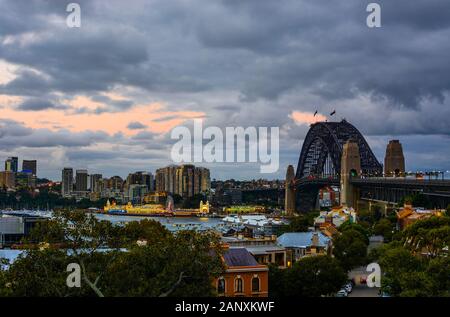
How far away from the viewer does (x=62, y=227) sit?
19.2 metres

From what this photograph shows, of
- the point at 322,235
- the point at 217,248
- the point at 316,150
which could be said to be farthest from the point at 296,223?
the point at 316,150

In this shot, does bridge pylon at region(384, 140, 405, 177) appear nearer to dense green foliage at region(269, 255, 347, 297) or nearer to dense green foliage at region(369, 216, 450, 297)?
dense green foliage at region(369, 216, 450, 297)

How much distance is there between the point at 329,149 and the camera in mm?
134125

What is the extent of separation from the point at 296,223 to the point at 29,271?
52208 millimetres

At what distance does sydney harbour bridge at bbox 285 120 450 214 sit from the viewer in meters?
79.6

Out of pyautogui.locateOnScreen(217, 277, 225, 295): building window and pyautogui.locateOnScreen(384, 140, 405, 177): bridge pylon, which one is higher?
pyautogui.locateOnScreen(384, 140, 405, 177): bridge pylon

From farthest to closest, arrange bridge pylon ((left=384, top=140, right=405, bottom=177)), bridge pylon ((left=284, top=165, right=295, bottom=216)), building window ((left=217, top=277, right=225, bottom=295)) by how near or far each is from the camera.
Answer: bridge pylon ((left=284, top=165, right=295, bottom=216)) → bridge pylon ((left=384, top=140, right=405, bottom=177)) → building window ((left=217, top=277, right=225, bottom=295))

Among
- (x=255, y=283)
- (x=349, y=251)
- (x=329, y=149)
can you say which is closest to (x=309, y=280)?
(x=255, y=283)

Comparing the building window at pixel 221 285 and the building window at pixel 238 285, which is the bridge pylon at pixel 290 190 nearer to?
the building window at pixel 238 285

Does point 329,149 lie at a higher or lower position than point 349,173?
higher

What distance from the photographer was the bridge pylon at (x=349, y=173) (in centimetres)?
9925

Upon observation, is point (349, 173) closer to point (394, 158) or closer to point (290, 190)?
point (394, 158)

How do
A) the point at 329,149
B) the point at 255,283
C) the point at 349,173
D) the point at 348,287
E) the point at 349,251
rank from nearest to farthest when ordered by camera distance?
the point at 255,283
the point at 348,287
the point at 349,251
the point at 349,173
the point at 329,149

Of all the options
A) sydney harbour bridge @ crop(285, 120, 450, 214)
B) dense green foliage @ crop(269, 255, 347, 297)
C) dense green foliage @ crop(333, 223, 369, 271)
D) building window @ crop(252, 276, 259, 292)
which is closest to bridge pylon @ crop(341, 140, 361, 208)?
sydney harbour bridge @ crop(285, 120, 450, 214)
